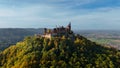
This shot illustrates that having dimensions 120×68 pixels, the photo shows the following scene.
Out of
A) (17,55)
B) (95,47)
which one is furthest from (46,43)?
(95,47)

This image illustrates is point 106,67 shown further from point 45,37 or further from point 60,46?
point 45,37

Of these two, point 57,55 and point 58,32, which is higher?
point 58,32

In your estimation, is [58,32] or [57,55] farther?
[58,32]

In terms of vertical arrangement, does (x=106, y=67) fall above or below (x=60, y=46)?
below

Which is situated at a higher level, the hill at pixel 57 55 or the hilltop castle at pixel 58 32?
the hilltop castle at pixel 58 32

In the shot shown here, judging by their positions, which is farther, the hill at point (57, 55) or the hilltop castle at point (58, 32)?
the hilltop castle at point (58, 32)
